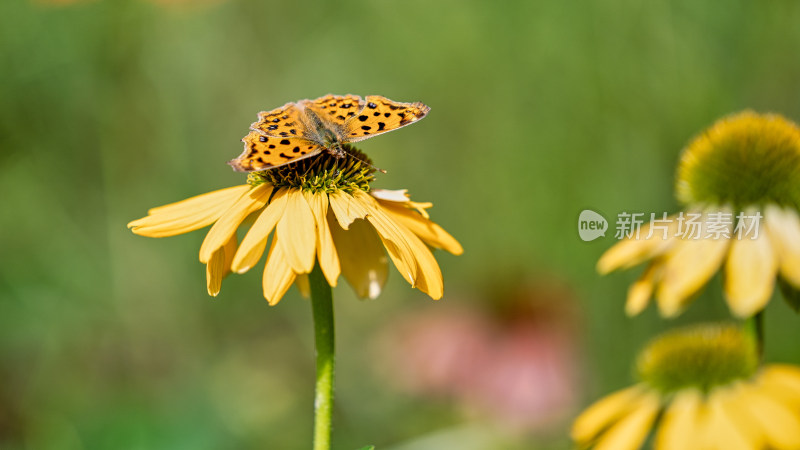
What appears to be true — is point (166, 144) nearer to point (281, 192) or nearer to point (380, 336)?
point (380, 336)

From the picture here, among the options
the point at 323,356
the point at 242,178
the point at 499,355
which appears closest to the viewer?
the point at 323,356

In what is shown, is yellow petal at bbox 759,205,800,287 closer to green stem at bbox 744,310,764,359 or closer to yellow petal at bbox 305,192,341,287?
green stem at bbox 744,310,764,359

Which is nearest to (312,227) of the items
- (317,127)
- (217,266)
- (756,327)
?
(217,266)

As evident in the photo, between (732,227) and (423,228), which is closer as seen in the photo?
(423,228)

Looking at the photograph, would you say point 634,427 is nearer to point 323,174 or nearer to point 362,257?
point 362,257

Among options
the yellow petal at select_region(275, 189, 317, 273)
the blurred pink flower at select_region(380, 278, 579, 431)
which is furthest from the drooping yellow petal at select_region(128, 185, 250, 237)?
the blurred pink flower at select_region(380, 278, 579, 431)

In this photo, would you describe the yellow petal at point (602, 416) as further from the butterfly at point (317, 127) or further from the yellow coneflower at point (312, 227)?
the butterfly at point (317, 127)
